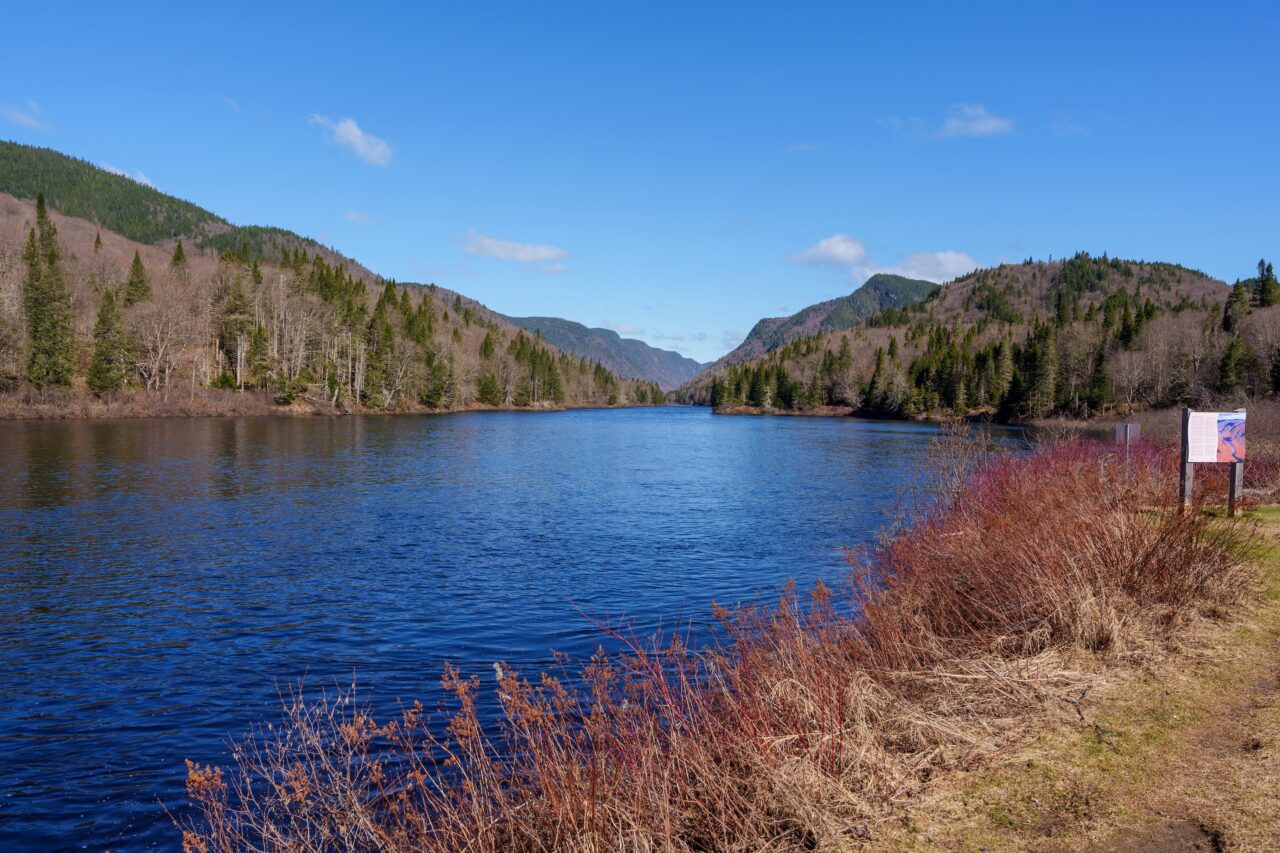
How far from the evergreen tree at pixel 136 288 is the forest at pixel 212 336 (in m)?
0.13

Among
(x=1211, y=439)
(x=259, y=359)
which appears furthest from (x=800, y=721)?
(x=259, y=359)

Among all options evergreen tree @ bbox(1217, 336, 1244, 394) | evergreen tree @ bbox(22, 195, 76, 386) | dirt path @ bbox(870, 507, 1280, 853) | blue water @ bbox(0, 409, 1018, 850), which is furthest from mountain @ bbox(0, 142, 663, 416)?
evergreen tree @ bbox(1217, 336, 1244, 394)

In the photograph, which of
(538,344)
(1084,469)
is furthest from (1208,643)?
(538,344)

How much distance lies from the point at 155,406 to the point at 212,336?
930 inches

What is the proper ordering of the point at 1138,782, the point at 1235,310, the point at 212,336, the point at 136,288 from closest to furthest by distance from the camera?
the point at 1138,782 < the point at 136,288 < the point at 212,336 < the point at 1235,310

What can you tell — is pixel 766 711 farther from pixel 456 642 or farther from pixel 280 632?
pixel 280 632

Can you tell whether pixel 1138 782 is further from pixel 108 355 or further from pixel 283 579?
pixel 108 355

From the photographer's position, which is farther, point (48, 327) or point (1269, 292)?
point (1269, 292)

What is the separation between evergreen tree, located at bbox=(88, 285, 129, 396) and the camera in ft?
242

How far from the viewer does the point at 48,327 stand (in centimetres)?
7094

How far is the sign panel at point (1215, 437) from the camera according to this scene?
15.2 meters

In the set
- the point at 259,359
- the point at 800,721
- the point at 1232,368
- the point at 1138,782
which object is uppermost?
the point at 1232,368

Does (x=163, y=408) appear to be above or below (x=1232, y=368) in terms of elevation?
below

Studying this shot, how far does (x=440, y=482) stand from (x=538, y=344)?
16459 cm
